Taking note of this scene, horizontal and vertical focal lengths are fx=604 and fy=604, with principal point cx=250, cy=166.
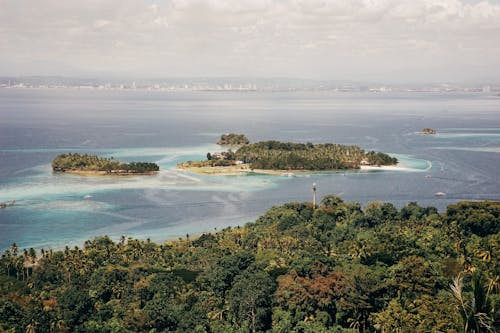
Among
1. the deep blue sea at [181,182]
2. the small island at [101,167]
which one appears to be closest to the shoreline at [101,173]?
the small island at [101,167]

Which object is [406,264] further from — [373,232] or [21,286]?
[21,286]

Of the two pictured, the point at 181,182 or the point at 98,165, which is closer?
the point at 181,182

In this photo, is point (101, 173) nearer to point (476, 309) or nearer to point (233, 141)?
point (233, 141)

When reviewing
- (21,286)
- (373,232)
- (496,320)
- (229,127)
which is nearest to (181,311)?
(21,286)

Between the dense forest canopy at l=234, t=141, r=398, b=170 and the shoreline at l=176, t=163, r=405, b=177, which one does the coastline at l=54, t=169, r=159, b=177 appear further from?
the dense forest canopy at l=234, t=141, r=398, b=170

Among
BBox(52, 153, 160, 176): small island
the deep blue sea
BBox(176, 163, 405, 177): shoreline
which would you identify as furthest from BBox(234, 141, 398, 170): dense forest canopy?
BBox(52, 153, 160, 176): small island

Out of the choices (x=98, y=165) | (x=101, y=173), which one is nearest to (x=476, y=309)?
(x=101, y=173)
